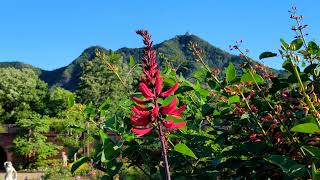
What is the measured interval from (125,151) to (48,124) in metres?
39.6

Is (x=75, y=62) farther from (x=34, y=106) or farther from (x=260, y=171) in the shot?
(x=260, y=171)

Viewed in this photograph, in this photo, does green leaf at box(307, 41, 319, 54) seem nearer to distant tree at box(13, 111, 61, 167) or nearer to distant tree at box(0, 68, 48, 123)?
distant tree at box(13, 111, 61, 167)

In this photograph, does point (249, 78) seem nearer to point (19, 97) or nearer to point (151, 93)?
point (151, 93)

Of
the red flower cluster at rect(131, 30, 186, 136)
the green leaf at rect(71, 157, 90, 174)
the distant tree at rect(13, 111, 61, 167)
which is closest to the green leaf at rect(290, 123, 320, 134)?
the red flower cluster at rect(131, 30, 186, 136)

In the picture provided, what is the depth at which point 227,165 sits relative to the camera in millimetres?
2209

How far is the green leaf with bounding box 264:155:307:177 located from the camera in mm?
1710

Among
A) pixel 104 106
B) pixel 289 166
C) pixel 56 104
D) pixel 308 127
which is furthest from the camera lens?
pixel 56 104

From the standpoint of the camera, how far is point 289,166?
68.7 inches

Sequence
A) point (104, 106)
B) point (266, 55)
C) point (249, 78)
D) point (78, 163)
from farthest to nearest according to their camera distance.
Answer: point (104, 106) → point (78, 163) → point (266, 55) → point (249, 78)


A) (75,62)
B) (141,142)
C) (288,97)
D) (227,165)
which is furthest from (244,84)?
(75,62)

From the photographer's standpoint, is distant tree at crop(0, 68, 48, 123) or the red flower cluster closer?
the red flower cluster

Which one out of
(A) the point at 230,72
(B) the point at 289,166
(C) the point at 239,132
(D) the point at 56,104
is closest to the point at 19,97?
(D) the point at 56,104

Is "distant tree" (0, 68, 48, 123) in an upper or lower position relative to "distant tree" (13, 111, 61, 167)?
upper

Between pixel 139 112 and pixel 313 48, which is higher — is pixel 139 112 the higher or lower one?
the lower one
